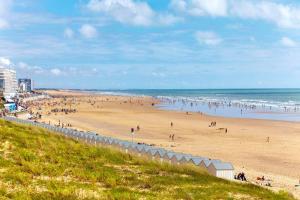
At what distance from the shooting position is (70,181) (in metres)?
13.1

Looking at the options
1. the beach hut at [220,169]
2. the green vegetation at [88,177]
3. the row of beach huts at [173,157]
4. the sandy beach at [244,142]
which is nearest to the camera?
the green vegetation at [88,177]

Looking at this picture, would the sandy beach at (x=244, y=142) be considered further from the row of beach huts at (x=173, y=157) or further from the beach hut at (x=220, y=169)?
the row of beach huts at (x=173, y=157)

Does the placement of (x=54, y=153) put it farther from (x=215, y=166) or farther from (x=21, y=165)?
(x=215, y=166)

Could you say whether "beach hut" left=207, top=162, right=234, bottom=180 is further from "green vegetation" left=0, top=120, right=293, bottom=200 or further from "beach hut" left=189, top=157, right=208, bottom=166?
"green vegetation" left=0, top=120, right=293, bottom=200

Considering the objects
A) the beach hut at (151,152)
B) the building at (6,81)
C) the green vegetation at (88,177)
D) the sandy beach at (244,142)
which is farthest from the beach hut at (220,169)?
the building at (6,81)

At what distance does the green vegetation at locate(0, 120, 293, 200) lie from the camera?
11875mm

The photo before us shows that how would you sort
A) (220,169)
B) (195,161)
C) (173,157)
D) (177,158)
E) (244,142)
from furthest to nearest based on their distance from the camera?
(244,142), (173,157), (177,158), (195,161), (220,169)

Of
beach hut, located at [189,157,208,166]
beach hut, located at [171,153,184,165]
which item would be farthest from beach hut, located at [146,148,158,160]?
beach hut, located at [189,157,208,166]

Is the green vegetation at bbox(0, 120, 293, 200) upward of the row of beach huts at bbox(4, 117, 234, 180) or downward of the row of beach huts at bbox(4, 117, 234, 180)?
upward

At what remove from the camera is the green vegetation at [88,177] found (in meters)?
11.9

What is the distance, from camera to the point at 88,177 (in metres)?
13.8

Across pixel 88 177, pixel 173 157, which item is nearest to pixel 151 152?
pixel 173 157

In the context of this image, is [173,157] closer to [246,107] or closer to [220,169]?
[220,169]

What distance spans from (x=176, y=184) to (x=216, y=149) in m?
27.2
